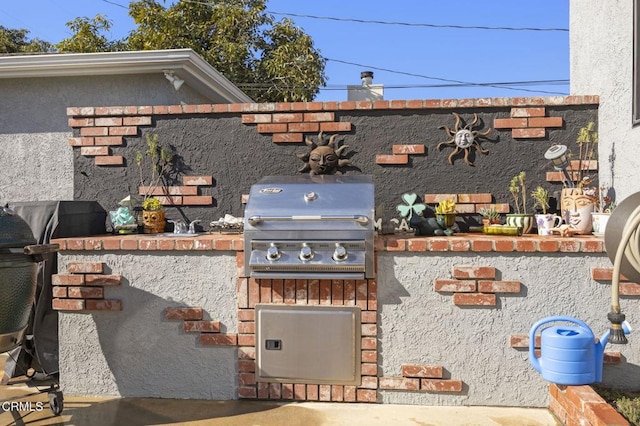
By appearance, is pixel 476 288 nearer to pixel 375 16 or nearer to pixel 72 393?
pixel 72 393

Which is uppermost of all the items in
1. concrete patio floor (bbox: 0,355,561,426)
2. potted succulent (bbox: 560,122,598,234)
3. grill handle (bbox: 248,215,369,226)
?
potted succulent (bbox: 560,122,598,234)

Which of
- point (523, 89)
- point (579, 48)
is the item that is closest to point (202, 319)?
point (579, 48)

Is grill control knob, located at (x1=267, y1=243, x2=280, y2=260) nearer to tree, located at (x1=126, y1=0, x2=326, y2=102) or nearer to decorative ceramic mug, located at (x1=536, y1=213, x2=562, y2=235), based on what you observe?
decorative ceramic mug, located at (x1=536, y1=213, x2=562, y2=235)

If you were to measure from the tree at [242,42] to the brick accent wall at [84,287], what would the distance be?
27.6ft

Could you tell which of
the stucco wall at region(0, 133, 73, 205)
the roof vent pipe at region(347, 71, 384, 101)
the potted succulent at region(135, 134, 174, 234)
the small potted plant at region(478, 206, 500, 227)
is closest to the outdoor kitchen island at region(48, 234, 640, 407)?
the small potted plant at region(478, 206, 500, 227)

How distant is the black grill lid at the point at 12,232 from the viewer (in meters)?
2.81

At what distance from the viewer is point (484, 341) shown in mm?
3086

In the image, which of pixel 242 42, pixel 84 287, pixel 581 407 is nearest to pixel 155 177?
pixel 84 287

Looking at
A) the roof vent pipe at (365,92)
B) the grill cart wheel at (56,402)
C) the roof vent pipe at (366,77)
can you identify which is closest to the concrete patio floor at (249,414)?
the grill cart wheel at (56,402)

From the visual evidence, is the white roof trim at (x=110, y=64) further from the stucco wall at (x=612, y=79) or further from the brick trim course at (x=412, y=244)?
the stucco wall at (x=612, y=79)

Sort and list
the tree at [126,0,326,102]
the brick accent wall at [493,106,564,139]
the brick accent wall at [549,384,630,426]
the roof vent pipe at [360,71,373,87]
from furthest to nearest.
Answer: the tree at [126,0,326,102] < the roof vent pipe at [360,71,373,87] < the brick accent wall at [493,106,564,139] < the brick accent wall at [549,384,630,426]

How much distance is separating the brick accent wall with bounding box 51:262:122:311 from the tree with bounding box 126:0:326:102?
843 cm

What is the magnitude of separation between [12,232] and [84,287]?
2.36 feet

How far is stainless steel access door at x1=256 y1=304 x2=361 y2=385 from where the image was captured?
3.13 m
